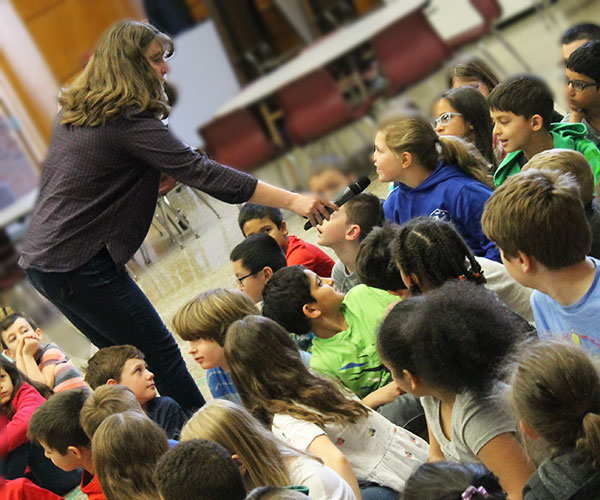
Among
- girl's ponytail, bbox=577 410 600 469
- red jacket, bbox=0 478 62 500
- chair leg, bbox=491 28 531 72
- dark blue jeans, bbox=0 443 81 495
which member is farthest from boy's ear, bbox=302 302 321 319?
chair leg, bbox=491 28 531 72

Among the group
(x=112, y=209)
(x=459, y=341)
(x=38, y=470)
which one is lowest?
(x=38, y=470)

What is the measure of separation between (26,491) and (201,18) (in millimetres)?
2298

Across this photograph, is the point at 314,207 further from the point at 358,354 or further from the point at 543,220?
the point at 358,354

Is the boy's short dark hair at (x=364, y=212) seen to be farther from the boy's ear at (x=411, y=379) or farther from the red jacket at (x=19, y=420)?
the red jacket at (x=19, y=420)

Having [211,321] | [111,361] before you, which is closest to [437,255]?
[211,321]

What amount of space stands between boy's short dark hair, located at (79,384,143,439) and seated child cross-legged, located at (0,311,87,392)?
0.95 metres

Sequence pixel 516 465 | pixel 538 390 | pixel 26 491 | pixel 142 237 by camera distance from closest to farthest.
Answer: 1. pixel 538 390
2. pixel 516 465
3. pixel 142 237
4. pixel 26 491

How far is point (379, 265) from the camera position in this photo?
1784mm

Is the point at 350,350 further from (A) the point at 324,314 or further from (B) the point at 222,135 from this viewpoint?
(B) the point at 222,135

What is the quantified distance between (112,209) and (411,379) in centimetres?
88

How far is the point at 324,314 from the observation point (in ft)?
6.27

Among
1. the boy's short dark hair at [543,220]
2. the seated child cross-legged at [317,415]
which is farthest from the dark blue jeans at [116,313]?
the boy's short dark hair at [543,220]

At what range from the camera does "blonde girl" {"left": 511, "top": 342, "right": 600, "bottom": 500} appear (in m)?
1.07

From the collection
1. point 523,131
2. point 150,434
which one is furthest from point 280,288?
point 523,131
